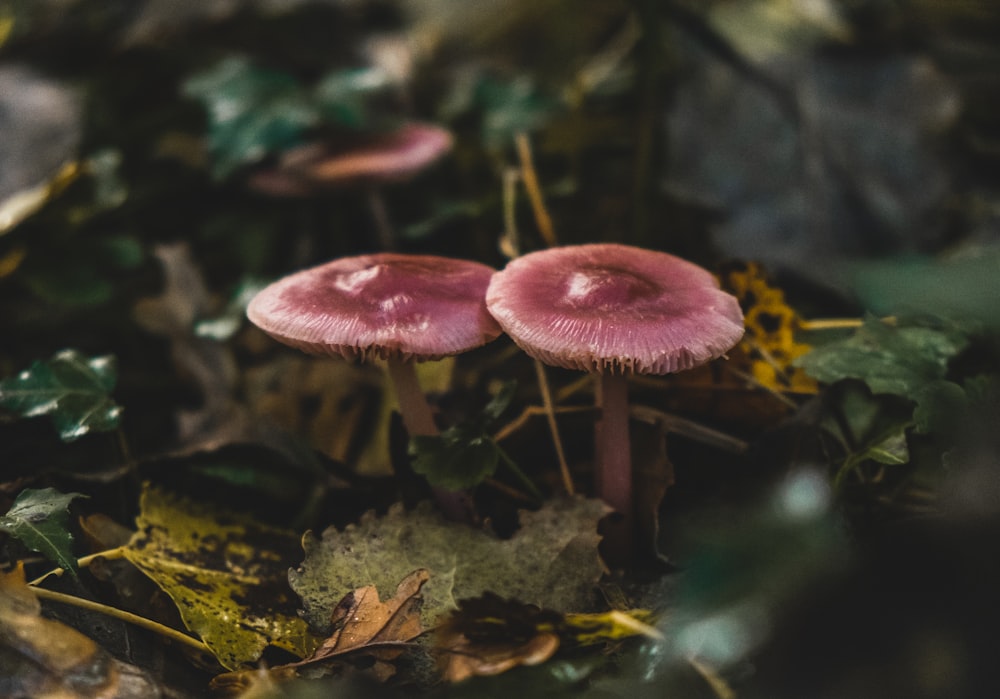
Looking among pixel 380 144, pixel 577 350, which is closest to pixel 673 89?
pixel 380 144

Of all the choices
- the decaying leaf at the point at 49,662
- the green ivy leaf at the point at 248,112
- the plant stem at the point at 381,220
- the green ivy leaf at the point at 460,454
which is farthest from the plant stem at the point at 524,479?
the green ivy leaf at the point at 248,112

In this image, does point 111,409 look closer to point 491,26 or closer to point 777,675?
point 777,675

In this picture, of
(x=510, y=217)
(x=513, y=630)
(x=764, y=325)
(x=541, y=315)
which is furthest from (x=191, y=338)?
(x=764, y=325)

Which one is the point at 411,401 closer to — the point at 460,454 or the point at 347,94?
the point at 460,454

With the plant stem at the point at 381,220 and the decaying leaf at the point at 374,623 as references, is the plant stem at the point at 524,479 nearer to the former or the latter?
the decaying leaf at the point at 374,623

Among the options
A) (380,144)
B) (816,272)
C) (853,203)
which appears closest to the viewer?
(816,272)

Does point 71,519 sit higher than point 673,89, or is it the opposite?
point 673,89

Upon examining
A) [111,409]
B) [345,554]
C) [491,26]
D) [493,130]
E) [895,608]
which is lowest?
[345,554]
